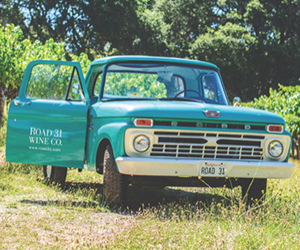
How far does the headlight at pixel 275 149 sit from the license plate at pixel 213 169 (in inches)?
29.3

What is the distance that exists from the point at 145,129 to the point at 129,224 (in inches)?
44.9

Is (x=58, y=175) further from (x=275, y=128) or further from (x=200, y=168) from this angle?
(x=275, y=128)

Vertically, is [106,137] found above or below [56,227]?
above

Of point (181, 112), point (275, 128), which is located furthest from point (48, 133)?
point (275, 128)

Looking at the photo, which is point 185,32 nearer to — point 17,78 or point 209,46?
point 209,46

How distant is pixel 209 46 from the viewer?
1368 inches

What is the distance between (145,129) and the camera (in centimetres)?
544

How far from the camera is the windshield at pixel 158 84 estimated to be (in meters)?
6.76

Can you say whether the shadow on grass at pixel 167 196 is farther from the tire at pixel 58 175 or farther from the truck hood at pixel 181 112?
the truck hood at pixel 181 112

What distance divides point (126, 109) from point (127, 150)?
0.50 meters

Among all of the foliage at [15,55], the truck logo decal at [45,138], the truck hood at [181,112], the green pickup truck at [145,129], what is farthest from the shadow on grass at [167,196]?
the foliage at [15,55]

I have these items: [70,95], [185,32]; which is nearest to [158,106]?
[70,95]

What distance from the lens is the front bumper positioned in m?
5.38

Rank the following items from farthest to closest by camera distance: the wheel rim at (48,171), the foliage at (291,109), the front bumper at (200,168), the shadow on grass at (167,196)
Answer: the foliage at (291,109), the wheel rim at (48,171), the shadow on grass at (167,196), the front bumper at (200,168)
